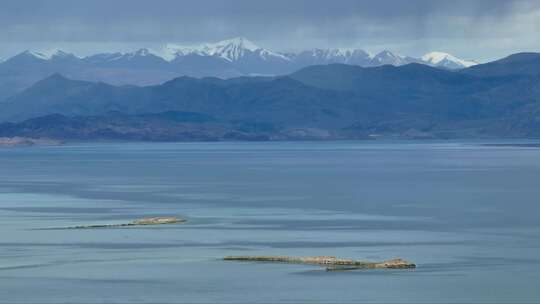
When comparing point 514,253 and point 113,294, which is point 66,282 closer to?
point 113,294

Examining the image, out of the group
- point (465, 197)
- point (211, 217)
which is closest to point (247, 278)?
point (211, 217)

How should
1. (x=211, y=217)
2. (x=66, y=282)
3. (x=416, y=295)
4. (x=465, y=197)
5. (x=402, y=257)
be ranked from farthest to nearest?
(x=465, y=197) → (x=211, y=217) → (x=402, y=257) → (x=66, y=282) → (x=416, y=295)

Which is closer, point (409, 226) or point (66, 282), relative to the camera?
point (66, 282)

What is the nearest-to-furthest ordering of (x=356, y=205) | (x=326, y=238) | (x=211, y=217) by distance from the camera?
(x=326, y=238)
(x=211, y=217)
(x=356, y=205)

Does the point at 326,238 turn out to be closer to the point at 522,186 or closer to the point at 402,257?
the point at 402,257

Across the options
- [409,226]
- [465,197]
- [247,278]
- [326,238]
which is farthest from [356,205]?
[247,278]

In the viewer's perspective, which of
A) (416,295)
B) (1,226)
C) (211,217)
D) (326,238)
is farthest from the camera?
(211,217)
